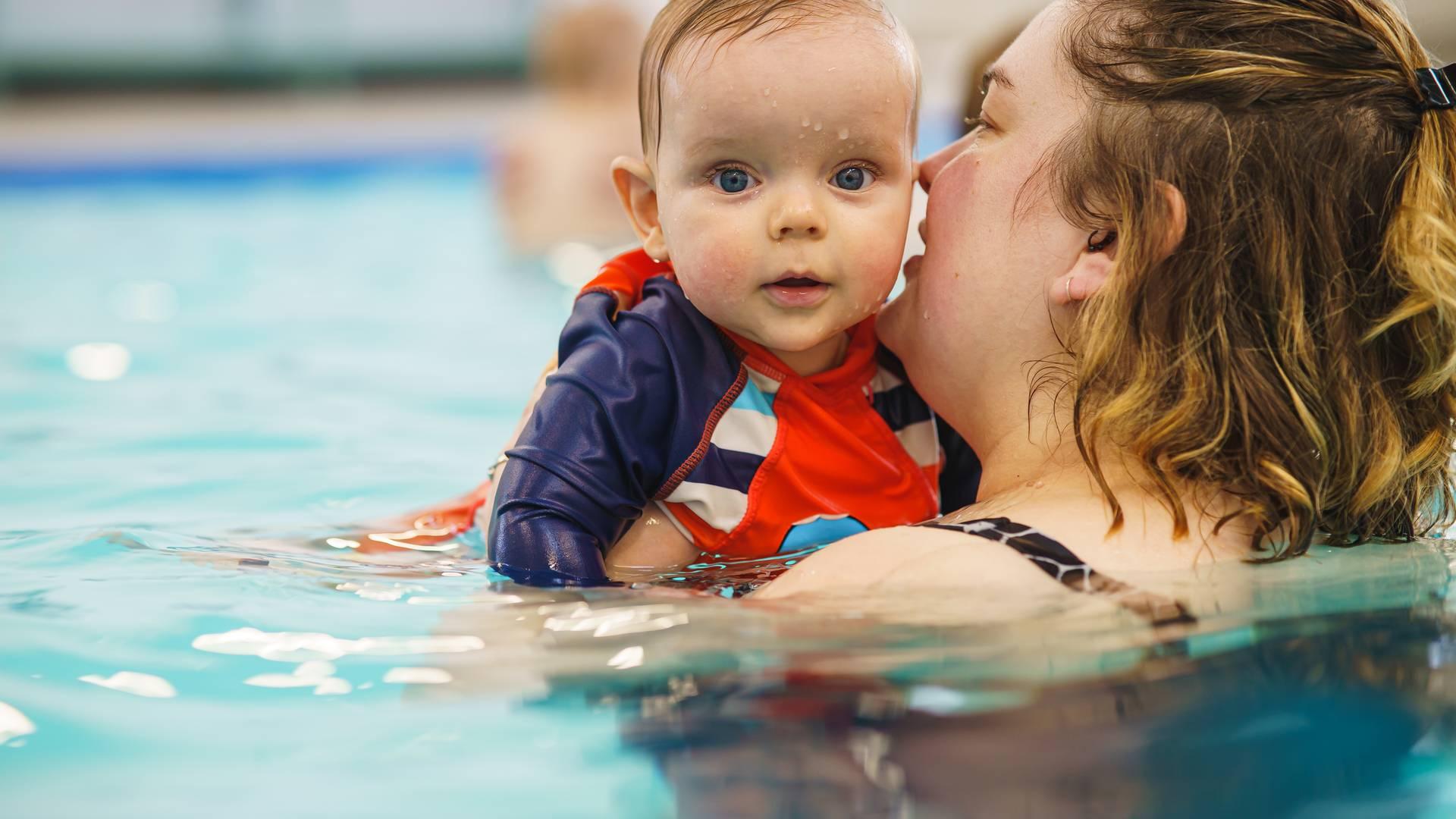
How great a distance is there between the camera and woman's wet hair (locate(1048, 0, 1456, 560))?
163 centimetres

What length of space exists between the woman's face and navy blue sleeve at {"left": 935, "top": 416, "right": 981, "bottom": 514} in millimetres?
270

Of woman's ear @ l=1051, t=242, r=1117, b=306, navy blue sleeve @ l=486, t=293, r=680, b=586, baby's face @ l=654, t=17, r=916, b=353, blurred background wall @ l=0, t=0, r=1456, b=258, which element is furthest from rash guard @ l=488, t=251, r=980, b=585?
blurred background wall @ l=0, t=0, r=1456, b=258

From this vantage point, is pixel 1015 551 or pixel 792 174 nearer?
pixel 1015 551

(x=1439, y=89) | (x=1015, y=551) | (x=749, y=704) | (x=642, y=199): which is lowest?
(x=749, y=704)

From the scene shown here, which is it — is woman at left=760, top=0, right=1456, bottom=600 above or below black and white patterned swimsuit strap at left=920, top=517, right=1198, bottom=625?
above

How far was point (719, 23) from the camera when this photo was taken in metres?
1.75

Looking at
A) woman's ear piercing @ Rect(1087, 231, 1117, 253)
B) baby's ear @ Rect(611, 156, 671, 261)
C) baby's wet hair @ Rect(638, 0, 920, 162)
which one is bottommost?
woman's ear piercing @ Rect(1087, 231, 1117, 253)

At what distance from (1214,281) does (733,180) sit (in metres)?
0.58

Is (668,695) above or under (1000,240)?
under

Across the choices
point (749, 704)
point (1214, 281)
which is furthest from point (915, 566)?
point (1214, 281)

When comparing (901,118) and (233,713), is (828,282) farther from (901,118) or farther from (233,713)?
(233,713)

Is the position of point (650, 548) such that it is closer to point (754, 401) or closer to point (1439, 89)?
point (754, 401)

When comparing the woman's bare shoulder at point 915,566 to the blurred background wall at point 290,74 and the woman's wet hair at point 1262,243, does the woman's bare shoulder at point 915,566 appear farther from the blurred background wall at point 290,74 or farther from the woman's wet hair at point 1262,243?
the blurred background wall at point 290,74

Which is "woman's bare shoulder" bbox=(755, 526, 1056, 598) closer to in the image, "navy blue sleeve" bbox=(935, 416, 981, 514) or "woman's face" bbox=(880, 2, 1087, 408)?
"woman's face" bbox=(880, 2, 1087, 408)
